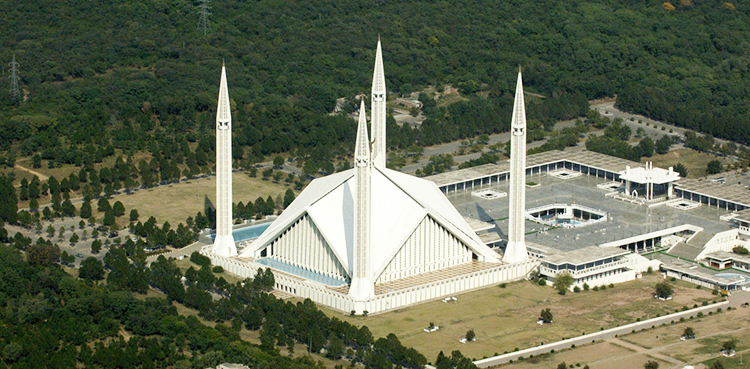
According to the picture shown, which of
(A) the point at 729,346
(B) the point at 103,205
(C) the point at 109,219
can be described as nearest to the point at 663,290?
(A) the point at 729,346

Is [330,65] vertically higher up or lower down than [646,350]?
higher up

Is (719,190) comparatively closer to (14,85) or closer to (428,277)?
(428,277)

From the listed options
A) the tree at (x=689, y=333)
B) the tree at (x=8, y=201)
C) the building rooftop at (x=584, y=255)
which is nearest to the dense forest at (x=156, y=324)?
the tree at (x=8, y=201)

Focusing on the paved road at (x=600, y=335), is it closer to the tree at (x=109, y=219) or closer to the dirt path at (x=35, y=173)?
the tree at (x=109, y=219)

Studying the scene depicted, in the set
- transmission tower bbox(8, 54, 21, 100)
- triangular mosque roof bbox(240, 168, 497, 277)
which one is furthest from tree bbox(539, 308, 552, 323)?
transmission tower bbox(8, 54, 21, 100)

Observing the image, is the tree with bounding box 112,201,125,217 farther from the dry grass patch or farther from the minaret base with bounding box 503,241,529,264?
the dry grass patch

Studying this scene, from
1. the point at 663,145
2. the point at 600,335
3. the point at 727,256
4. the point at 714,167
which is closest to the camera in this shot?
the point at 600,335
